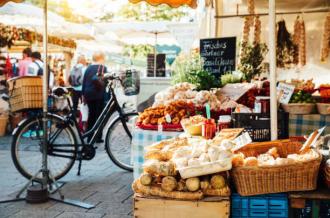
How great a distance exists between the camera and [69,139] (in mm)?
5941

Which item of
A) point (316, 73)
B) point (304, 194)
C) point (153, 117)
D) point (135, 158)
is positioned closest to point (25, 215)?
point (135, 158)

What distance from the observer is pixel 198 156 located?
3061mm

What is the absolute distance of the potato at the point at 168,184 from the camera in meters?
2.85

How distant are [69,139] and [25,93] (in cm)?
96

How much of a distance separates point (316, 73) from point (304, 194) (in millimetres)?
6855

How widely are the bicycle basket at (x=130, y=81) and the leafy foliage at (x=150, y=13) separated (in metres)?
22.8

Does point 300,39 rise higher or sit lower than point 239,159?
higher

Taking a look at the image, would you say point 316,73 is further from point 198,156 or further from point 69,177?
point 198,156

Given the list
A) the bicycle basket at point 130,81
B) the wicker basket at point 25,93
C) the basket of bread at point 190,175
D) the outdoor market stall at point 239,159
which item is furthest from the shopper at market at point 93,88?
the basket of bread at point 190,175

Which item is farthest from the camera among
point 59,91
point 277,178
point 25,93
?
point 59,91

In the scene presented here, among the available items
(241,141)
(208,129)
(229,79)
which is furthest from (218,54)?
(241,141)

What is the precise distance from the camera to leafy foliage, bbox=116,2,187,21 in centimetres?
2869

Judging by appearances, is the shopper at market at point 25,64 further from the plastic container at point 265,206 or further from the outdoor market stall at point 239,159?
→ the plastic container at point 265,206

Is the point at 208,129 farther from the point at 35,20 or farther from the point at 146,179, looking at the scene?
the point at 35,20
